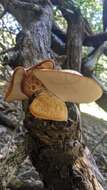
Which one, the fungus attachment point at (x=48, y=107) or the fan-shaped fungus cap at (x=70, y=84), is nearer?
the fan-shaped fungus cap at (x=70, y=84)

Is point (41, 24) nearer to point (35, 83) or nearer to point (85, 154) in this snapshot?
point (85, 154)

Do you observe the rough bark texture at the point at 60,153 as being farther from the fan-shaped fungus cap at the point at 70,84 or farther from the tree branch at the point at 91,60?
the tree branch at the point at 91,60

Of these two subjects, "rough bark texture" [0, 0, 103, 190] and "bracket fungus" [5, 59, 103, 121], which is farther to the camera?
"rough bark texture" [0, 0, 103, 190]

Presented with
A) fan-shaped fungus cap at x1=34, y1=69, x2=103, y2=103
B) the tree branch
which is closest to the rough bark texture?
fan-shaped fungus cap at x1=34, y1=69, x2=103, y2=103

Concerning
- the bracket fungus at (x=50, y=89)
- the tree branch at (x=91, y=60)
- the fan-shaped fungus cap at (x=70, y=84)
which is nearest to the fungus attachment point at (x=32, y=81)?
the bracket fungus at (x=50, y=89)

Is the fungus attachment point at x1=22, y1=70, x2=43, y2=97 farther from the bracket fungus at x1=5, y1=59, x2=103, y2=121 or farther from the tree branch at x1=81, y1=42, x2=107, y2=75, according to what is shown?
the tree branch at x1=81, y1=42, x2=107, y2=75

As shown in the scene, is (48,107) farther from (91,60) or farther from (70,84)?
(91,60)

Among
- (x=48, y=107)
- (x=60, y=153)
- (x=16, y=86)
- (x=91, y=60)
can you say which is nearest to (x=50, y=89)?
(x=48, y=107)
